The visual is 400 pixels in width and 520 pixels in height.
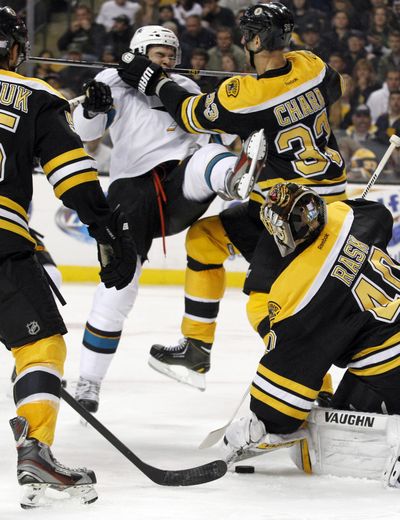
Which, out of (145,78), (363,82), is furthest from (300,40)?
(145,78)

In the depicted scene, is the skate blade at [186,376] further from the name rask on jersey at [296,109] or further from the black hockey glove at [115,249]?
the black hockey glove at [115,249]

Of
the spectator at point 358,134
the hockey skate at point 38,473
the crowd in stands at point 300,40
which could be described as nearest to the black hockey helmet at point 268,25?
the hockey skate at point 38,473

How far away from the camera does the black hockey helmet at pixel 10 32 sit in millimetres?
2748

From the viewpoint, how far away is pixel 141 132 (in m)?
3.94

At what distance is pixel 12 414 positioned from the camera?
379 centimetres

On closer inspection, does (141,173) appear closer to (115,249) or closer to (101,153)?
(115,249)

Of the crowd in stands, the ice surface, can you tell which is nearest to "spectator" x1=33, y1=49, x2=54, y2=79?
the crowd in stands

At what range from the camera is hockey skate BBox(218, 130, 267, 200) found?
10.8 ft

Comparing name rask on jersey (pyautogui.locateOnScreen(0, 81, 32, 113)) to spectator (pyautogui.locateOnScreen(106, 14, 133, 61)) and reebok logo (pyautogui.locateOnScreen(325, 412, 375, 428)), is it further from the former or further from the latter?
spectator (pyautogui.locateOnScreen(106, 14, 133, 61))

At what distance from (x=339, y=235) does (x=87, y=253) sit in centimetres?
446

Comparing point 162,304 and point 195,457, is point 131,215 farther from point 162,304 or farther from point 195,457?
point 162,304

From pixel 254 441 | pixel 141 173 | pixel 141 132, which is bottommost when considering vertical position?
pixel 254 441

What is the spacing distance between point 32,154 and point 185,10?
5.52m

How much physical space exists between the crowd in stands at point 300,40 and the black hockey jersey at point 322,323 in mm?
4601
